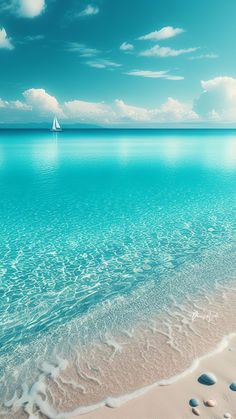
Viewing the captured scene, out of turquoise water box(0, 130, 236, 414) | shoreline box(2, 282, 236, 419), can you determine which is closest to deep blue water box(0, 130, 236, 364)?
turquoise water box(0, 130, 236, 414)

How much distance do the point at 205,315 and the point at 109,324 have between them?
3.25 meters

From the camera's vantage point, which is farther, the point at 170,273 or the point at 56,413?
the point at 170,273

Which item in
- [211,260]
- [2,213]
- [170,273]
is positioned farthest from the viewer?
[2,213]

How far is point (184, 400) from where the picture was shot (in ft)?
21.9

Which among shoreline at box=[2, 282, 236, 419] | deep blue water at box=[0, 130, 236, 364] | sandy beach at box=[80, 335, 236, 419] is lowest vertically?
deep blue water at box=[0, 130, 236, 364]

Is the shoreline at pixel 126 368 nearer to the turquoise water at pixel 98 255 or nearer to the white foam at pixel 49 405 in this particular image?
the white foam at pixel 49 405

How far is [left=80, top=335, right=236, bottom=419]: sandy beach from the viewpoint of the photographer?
20.7ft

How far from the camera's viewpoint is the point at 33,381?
7.80 m

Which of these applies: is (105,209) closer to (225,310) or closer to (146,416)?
(225,310)

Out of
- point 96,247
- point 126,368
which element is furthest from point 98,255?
point 126,368

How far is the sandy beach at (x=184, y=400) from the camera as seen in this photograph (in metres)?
6.30

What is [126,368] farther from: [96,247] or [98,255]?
[96,247]

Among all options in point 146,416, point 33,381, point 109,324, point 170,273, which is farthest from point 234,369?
point 170,273

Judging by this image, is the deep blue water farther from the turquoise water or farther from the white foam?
the white foam
